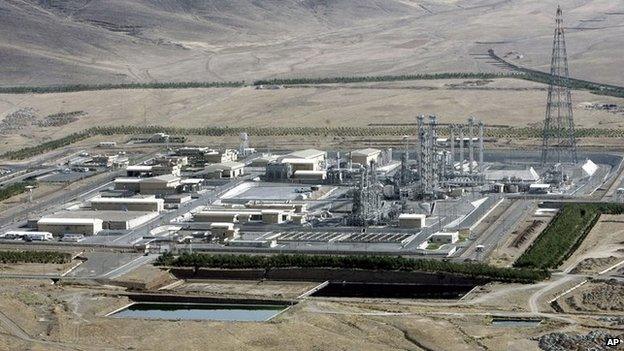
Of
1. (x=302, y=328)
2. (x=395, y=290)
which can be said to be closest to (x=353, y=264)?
(x=395, y=290)

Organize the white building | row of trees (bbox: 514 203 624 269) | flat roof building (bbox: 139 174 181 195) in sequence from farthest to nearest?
flat roof building (bbox: 139 174 181 195) < the white building < row of trees (bbox: 514 203 624 269)

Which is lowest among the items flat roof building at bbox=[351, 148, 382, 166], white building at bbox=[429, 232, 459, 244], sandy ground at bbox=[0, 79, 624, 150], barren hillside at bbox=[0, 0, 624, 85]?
white building at bbox=[429, 232, 459, 244]

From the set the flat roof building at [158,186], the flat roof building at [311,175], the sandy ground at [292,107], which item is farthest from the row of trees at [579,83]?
the flat roof building at [158,186]

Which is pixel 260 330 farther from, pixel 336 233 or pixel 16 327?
pixel 336 233

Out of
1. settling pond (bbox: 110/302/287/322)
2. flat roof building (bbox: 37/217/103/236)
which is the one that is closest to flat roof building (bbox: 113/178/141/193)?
flat roof building (bbox: 37/217/103/236)

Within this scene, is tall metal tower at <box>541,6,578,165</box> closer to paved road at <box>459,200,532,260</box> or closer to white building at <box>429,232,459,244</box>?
paved road at <box>459,200,532,260</box>
